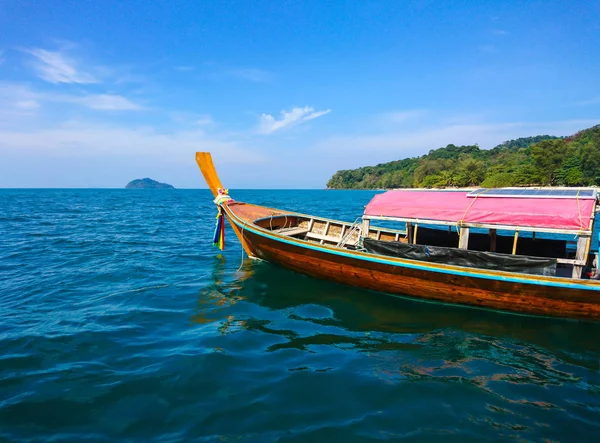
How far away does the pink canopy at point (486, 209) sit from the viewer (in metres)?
8.12

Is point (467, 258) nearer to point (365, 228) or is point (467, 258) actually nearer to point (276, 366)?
point (365, 228)

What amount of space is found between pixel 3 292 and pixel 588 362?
1501 centimetres

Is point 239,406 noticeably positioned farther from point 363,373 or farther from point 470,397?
point 470,397

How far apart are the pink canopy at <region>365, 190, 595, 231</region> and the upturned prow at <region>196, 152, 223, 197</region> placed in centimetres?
790

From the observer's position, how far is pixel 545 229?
26.7 feet

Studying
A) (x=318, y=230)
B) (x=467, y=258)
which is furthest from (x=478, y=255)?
(x=318, y=230)

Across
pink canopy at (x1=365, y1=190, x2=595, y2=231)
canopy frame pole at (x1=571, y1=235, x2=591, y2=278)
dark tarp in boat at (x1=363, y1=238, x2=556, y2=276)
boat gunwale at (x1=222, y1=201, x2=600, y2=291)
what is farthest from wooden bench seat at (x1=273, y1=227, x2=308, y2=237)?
canopy frame pole at (x1=571, y1=235, x2=591, y2=278)

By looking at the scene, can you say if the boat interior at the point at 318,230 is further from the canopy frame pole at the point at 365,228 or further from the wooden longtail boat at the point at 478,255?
the canopy frame pole at the point at 365,228

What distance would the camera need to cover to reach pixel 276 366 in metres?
6.61

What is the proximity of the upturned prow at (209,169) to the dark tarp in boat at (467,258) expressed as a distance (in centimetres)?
823

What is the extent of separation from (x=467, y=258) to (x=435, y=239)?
3.75 m

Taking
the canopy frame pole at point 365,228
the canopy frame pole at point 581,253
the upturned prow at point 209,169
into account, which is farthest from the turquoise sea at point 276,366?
the upturned prow at point 209,169

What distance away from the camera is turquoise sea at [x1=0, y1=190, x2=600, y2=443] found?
4.98 metres

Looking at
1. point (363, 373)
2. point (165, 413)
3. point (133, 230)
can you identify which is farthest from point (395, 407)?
point (133, 230)
